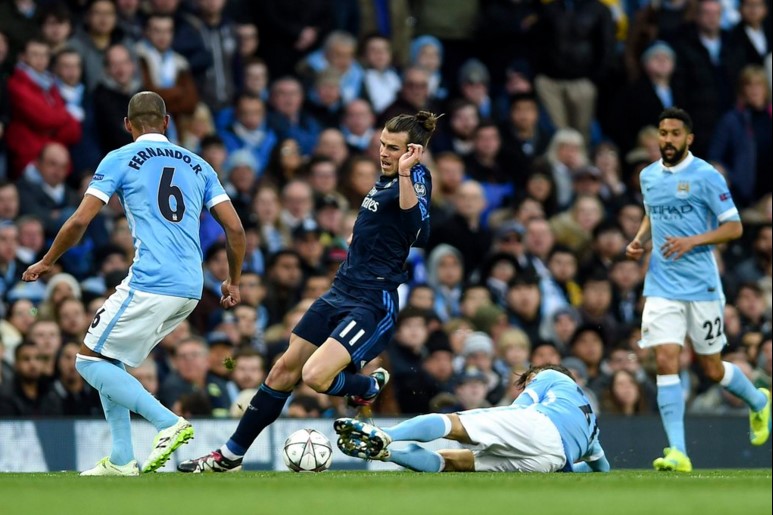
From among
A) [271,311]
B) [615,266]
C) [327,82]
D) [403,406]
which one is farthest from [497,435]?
[327,82]

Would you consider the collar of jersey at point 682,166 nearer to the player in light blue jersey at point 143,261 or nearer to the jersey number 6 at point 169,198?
the player in light blue jersey at point 143,261

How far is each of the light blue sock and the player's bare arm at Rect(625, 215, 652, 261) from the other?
2573mm

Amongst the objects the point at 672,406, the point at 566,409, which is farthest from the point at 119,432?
the point at 672,406

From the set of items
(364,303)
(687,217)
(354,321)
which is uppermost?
(687,217)

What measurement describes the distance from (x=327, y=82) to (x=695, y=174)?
6591mm

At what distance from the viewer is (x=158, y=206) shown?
10.4 m

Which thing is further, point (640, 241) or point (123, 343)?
point (640, 241)

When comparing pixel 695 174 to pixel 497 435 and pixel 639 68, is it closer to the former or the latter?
pixel 497 435

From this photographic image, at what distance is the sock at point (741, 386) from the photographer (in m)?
12.5

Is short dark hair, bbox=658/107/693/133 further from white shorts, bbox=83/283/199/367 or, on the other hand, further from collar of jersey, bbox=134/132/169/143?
white shorts, bbox=83/283/199/367

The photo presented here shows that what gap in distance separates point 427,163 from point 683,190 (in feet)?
18.2

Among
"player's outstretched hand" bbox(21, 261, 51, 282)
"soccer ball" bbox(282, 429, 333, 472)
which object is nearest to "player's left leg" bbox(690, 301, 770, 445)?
"soccer ball" bbox(282, 429, 333, 472)

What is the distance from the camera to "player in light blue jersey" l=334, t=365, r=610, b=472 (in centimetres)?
1056

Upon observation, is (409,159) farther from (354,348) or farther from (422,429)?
(422,429)
